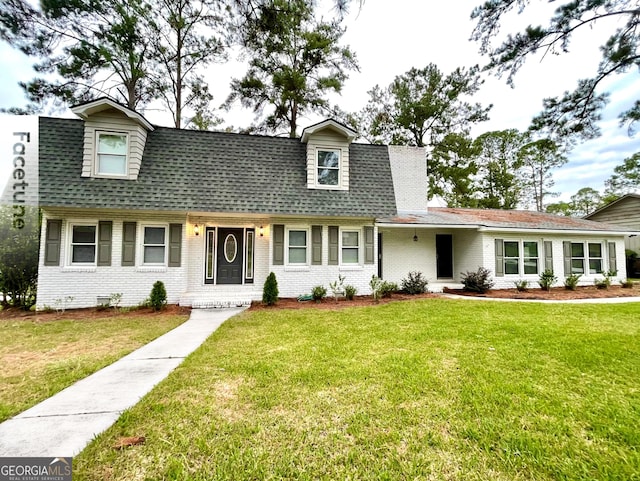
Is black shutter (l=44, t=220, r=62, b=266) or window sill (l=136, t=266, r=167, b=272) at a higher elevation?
black shutter (l=44, t=220, r=62, b=266)

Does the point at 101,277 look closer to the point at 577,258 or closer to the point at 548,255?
the point at 548,255

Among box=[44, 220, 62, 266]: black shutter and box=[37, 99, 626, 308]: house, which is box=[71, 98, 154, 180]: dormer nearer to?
box=[37, 99, 626, 308]: house

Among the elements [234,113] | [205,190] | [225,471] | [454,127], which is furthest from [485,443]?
[454,127]

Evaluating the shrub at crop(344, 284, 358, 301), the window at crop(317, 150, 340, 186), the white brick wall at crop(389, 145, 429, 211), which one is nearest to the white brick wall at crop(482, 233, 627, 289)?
the white brick wall at crop(389, 145, 429, 211)

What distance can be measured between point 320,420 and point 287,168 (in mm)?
8472

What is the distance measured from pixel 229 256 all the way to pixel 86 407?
7060 mm

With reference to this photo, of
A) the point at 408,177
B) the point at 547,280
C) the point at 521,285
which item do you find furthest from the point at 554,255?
the point at 408,177

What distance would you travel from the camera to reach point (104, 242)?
8328 millimetres

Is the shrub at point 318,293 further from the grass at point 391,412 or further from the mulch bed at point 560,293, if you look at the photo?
the mulch bed at point 560,293

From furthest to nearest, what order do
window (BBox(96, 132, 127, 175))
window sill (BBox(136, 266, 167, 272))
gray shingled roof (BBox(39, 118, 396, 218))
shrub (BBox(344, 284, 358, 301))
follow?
shrub (BBox(344, 284, 358, 301))
window sill (BBox(136, 266, 167, 272))
window (BBox(96, 132, 127, 175))
gray shingled roof (BBox(39, 118, 396, 218))

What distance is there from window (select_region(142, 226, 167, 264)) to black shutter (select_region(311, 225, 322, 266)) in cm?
469

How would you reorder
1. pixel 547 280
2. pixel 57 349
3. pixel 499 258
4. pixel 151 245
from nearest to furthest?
pixel 57 349
pixel 151 245
pixel 547 280
pixel 499 258

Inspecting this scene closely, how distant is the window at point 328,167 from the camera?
393 inches

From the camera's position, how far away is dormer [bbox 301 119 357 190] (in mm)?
9812
